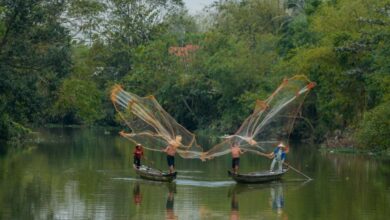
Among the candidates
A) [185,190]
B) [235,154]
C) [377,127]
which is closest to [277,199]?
[185,190]

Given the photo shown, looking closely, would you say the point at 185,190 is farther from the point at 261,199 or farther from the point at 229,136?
the point at 229,136

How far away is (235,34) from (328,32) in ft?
93.5

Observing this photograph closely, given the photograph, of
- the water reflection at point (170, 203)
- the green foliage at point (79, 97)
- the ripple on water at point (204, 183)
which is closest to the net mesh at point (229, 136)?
the ripple on water at point (204, 183)

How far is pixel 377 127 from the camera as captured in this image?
50.2 m

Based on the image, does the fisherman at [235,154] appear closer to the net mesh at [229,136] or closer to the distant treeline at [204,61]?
the net mesh at [229,136]

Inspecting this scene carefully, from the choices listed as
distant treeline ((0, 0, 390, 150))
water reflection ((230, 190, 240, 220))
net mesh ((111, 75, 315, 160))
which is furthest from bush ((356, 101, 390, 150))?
water reflection ((230, 190, 240, 220))

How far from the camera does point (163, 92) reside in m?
83.2

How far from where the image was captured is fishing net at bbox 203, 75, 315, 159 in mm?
36500

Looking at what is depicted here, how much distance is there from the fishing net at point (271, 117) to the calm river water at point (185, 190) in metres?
1.71

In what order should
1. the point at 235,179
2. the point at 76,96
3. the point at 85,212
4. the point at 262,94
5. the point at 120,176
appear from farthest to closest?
the point at 262,94
the point at 76,96
the point at 120,176
the point at 235,179
the point at 85,212

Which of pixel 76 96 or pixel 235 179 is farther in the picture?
pixel 76 96

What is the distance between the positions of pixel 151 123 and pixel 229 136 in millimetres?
3116

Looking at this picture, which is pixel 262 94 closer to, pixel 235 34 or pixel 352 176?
pixel 235 34

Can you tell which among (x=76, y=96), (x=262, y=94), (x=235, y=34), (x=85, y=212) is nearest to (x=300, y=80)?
(x=85, y=212)
